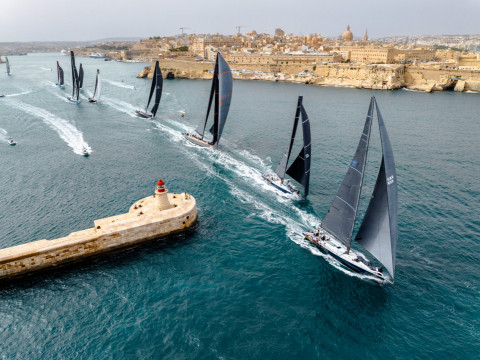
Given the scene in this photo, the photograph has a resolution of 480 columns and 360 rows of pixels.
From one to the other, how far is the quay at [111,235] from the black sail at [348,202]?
12.7 m

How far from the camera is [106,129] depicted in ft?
196

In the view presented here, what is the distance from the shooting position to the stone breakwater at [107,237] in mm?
23922

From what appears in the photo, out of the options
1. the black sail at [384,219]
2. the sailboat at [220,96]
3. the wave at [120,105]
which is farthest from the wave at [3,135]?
the black sail at [384,219]

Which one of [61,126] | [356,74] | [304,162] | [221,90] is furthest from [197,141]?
[356,74]

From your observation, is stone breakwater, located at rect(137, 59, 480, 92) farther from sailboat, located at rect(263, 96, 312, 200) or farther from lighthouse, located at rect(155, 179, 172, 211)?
lighthouse, located at rect(155, 179, 172, 211)

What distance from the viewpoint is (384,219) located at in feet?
73.9

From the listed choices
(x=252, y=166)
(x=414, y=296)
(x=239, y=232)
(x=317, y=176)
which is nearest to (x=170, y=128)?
(x=252, y=166)

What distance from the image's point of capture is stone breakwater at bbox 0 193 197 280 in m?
23.9

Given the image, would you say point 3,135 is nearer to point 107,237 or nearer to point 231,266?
point 107,237

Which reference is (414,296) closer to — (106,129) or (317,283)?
(317,283)

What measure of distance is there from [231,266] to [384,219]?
11.8 m

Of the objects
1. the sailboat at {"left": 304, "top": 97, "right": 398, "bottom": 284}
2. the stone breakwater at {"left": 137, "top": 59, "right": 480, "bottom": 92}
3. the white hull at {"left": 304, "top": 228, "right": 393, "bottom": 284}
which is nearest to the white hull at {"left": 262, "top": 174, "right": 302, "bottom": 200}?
the white hull at {"left": 304, "top": 228, "right": 393, "bottom": 284}

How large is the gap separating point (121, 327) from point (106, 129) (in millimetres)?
47739

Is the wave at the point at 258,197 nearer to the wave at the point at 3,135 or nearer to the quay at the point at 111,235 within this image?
the quay at the point at 111,235
